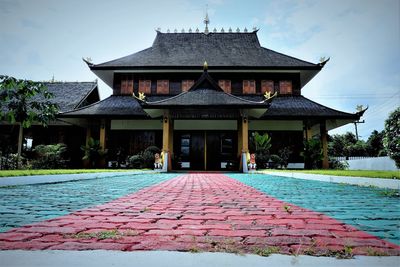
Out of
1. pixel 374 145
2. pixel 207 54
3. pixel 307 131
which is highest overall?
pixel 207 54

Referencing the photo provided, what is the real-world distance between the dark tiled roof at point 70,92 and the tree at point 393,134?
1908 cm

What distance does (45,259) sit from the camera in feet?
4.33

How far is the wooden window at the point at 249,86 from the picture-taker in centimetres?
1777

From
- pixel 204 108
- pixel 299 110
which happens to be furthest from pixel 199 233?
pixel 299 110

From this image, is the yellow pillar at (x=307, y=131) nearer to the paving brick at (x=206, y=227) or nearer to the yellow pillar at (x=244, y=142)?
the yellow pillar at (x=244, y=142)

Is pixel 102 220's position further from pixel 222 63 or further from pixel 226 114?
pixel 222 63

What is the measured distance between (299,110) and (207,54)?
25.4 feet

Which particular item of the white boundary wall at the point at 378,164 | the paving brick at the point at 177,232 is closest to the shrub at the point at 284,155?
the white boundary wall at the point at 378,164

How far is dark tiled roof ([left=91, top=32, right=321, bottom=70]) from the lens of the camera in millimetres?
17688

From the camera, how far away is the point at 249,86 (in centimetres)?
1786

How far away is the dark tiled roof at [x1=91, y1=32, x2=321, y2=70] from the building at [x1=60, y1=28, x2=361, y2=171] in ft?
0.23

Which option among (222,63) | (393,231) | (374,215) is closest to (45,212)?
(393,231)

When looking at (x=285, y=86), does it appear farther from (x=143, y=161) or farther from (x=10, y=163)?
(x=10, y=163)

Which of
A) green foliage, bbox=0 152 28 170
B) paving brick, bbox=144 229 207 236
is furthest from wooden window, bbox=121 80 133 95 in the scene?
paving brick, bbox=144 229 207 236
